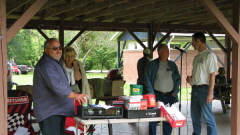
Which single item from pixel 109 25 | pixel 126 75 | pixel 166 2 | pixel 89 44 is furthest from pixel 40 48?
pixel 166 2

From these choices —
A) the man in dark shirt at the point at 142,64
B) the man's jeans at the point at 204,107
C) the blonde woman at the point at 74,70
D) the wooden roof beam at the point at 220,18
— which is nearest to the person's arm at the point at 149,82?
the man's jeans at the point at 204,107

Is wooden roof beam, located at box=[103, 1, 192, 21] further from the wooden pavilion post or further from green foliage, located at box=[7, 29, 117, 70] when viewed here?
green foliage, located at box=[7, 29, 117, 70]

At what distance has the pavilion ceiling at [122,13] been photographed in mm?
6982

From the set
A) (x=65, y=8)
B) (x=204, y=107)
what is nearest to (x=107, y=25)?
(x=65, y=8)

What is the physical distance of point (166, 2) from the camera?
7.02 metres

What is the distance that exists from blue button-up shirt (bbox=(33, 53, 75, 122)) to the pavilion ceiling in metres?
3.30

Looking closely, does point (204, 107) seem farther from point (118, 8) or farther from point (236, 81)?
point (118, 8)

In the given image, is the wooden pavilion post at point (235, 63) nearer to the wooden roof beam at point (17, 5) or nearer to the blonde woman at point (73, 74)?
the blonde woman at point (73, 74)

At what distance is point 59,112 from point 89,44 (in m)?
28.7

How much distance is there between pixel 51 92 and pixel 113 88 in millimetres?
4425

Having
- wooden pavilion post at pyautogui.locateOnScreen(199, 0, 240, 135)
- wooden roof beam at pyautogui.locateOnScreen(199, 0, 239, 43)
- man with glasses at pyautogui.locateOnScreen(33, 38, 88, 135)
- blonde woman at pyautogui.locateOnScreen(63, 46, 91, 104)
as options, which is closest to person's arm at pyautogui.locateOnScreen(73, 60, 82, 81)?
blonde woman at pyautogui.locateOnScreen(63, 46, 91, 104)

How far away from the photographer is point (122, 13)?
8406mm

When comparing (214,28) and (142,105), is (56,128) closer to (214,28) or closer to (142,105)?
(142,105)

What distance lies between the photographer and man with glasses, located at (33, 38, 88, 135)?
3285mm
